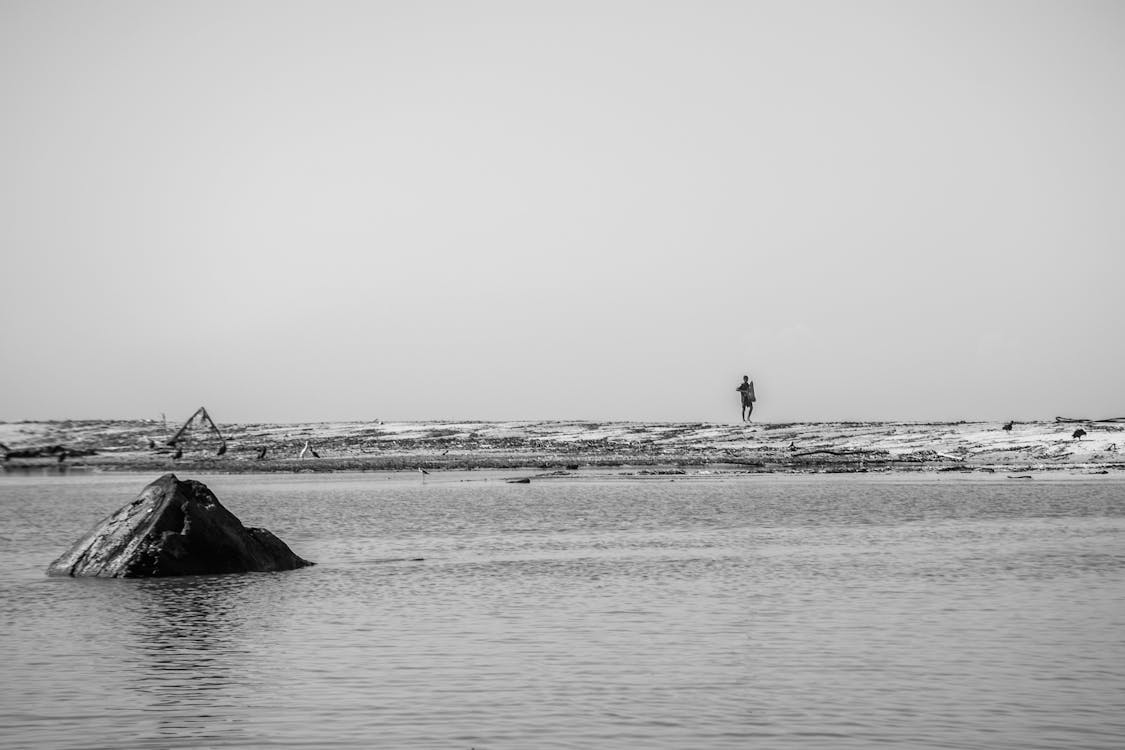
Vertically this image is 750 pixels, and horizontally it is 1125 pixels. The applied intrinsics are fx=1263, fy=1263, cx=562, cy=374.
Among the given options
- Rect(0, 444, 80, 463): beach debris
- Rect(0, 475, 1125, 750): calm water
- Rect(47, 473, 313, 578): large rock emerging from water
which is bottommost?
Rect(0, 475, 1125, 750): calm water

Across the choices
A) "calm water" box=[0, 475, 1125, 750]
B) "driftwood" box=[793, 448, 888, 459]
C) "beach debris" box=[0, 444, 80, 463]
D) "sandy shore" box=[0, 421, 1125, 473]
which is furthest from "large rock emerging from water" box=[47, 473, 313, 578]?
"beach debris" box=[0, 444, 80, 463]

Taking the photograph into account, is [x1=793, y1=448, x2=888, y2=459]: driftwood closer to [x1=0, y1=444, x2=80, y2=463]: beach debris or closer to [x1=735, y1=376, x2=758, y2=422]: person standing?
[x1=735, y1=376, x2=758, y2=422]: person standing

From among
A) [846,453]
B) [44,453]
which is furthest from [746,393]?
[44,453]

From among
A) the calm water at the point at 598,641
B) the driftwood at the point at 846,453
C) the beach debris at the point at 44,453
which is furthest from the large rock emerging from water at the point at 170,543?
the beach debris at the point at 44,453

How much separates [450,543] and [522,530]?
355cm

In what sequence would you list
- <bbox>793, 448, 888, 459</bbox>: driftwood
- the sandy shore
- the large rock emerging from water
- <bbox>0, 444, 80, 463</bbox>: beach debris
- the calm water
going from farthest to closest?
<bbox>0, 444, 80, 463</bbox>: beach debris, <bbox>793, 448, 888, 459</bbox>: driftwood, the sandy shore, the large rock emerging from water, the calm water

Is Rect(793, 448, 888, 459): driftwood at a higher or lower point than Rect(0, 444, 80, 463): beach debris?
lower

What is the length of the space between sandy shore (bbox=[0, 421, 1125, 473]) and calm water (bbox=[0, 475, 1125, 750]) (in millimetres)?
25784

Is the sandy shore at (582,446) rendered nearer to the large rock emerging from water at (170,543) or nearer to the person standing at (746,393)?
the person standing at (746,393)

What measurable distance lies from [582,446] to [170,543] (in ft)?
175

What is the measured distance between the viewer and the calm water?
41.3 feet

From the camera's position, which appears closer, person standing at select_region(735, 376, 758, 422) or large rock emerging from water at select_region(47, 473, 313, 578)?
large rock emerging from water at select_region(47, 473, 313, 578)

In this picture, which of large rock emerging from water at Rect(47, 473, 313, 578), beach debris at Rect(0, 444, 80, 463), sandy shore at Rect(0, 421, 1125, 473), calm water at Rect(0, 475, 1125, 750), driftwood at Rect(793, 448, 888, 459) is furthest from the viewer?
beach debris at Rect(0, 444, 80, 463)

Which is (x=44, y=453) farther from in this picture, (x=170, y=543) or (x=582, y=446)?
(x=170, y=543)
